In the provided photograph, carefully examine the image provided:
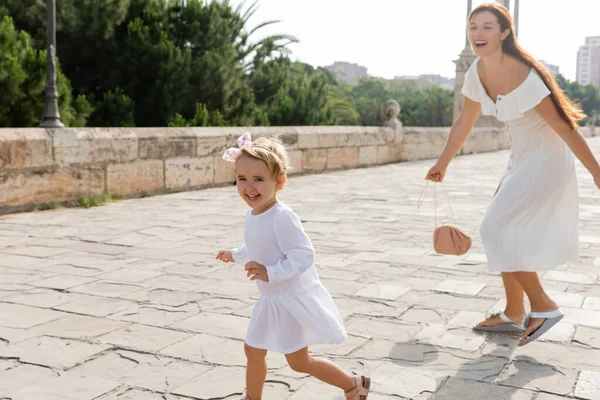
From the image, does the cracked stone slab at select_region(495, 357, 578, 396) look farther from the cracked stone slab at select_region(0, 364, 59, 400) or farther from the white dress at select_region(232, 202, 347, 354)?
the cracked stone slab at select_region(0, 364, 59, 400)

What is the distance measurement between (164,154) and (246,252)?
6907mm

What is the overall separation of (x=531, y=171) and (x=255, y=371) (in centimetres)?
160

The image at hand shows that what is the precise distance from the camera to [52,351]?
3.30 m

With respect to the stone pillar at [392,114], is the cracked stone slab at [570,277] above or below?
below

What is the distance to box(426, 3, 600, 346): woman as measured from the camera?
135 inches

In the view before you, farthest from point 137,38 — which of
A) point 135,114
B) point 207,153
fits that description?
point 207,153

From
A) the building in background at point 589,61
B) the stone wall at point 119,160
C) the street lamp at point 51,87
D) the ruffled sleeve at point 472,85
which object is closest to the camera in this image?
the ruffled sleeve at point 472,85

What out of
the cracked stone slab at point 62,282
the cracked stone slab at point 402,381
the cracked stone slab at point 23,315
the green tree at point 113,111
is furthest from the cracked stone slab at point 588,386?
the green tree at point 113,111

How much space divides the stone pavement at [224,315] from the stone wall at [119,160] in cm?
52

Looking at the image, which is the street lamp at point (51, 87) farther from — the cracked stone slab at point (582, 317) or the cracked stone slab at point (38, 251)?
the cracked stone slab at point (582, 317)

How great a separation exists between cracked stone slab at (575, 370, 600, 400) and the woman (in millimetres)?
356

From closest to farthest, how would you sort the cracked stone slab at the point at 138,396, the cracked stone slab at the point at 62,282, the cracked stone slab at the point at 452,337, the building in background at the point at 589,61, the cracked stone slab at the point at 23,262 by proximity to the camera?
the cracked stone slab at the point at 138,396 → the cracked stone slab at the point at 452,337 → the cracked stone slab at the point at 62,282 → the cracked stone slab at the point at 23,262 → the building in background at the point at 589,61

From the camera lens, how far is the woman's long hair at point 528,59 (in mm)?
3441

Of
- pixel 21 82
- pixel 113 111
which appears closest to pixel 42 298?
pixel 21 82
